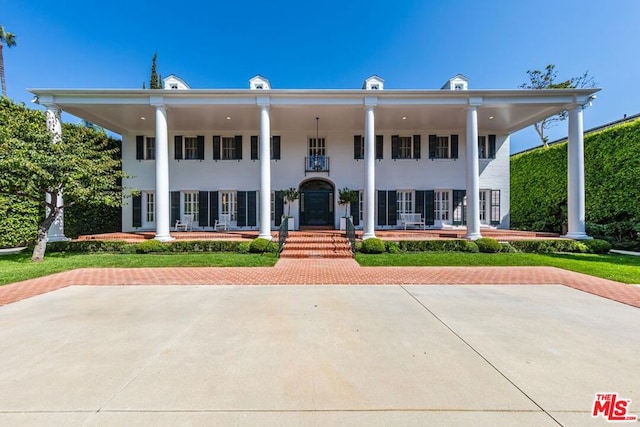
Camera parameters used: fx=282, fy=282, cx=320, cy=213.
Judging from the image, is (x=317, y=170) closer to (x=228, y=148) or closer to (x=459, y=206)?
(x=228, y=148)

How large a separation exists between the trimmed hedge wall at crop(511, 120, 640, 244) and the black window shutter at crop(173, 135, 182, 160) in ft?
64.0

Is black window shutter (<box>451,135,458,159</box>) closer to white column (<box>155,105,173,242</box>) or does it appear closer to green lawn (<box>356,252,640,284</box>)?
green lawn (<box>356,252,640,284</box>)

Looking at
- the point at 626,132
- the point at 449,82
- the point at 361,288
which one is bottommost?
the point at 361,288

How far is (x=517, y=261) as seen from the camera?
897 centimetres

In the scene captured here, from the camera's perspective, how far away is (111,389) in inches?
103

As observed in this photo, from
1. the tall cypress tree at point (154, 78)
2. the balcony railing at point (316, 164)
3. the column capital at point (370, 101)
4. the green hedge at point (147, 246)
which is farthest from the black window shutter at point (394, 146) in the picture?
the tall cypress tree at point (154, 78)

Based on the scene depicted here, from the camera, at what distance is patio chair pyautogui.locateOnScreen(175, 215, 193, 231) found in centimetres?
1438

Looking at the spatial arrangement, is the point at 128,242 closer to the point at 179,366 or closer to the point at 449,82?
the point at 179,366

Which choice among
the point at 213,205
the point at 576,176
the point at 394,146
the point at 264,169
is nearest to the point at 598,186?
the point at 576,176

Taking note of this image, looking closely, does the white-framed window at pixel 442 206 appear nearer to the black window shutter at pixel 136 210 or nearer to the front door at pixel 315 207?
the front door at pixel 315 207

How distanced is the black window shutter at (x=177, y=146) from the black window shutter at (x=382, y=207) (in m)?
10.8

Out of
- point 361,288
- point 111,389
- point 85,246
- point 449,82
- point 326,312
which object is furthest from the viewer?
point 449,82

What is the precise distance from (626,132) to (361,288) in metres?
13.7

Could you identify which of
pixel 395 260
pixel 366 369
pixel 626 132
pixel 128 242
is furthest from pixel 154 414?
pixel 626 132
